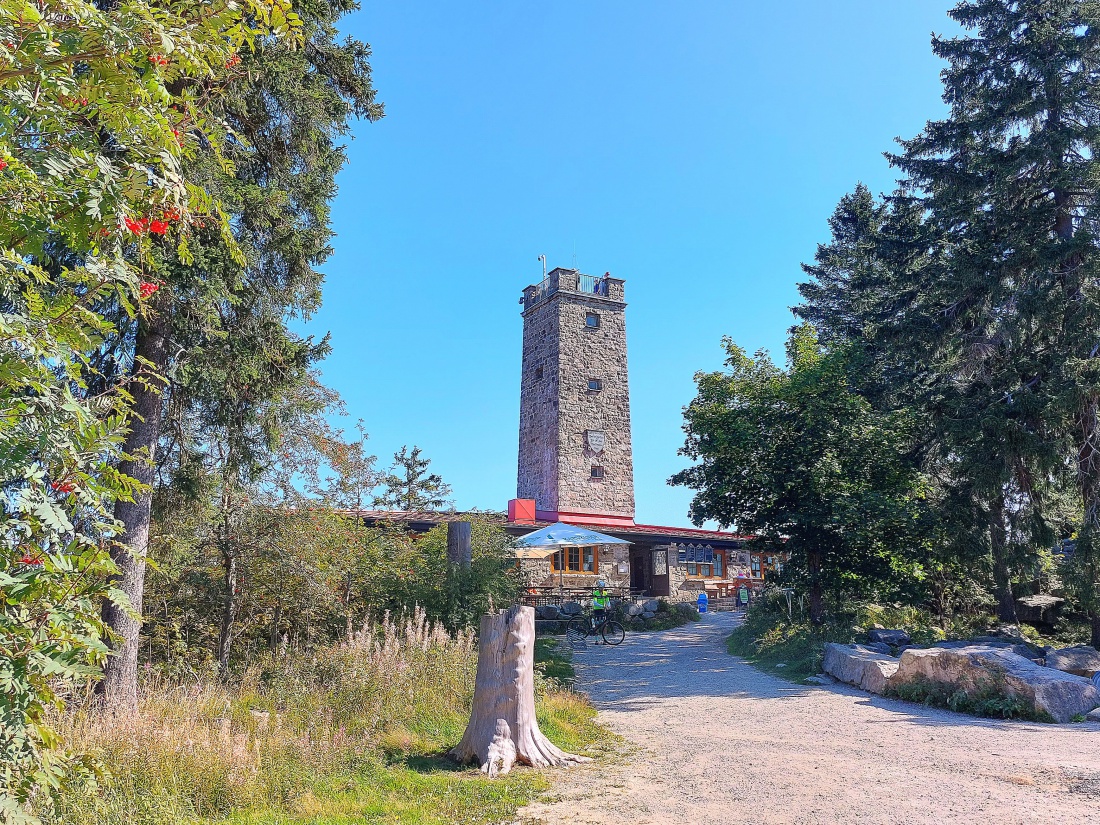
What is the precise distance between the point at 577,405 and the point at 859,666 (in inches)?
769

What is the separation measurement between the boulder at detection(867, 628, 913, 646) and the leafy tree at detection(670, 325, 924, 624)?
0.94 metres

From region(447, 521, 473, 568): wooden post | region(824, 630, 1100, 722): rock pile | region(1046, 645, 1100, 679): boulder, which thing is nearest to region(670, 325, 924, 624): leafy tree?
region(824, 630, 1100, 722): rock pile

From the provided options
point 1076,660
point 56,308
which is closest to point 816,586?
point 1076,660

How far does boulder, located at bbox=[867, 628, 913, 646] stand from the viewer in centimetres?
1248

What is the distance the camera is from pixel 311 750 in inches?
217

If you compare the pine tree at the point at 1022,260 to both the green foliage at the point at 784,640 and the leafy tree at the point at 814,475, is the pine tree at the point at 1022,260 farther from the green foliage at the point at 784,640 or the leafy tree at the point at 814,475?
the green foliage at the point at 784,640

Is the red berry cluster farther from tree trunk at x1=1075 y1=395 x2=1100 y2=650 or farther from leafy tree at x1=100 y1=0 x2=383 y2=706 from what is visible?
tree trunk at x1=1075 y1=395 x2=1100 y2=650

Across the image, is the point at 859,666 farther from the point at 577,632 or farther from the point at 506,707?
the point at 577,632

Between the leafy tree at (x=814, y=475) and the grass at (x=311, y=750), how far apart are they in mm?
7340

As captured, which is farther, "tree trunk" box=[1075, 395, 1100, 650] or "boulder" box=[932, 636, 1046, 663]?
"tree trunk" box=[1075, 395, 1100, 650]

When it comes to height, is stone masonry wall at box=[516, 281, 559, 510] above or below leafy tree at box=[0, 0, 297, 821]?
above

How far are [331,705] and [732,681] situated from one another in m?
6.66

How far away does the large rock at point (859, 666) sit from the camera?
9.94 m

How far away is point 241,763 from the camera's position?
4922 millimetres
